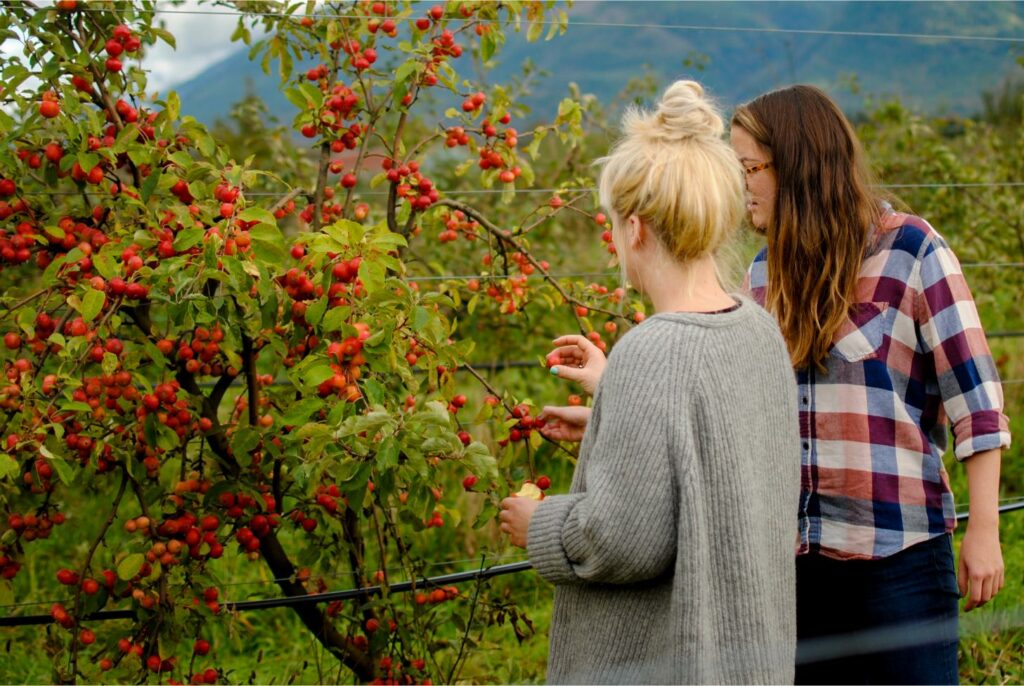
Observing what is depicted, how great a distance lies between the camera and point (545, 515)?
4.11 feet

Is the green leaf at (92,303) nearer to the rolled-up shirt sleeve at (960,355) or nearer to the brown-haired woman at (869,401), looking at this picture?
the brown-haired woman at (869,401)

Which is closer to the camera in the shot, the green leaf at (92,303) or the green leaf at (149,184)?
the green leaf at (92,303)

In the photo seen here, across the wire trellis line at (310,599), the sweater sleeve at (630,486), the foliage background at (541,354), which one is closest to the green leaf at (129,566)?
the wire trellis line at (310,599)

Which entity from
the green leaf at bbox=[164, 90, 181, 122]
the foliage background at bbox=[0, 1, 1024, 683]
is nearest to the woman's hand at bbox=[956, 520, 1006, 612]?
the foliage background at bbox=[0, 1, 1024, 683]

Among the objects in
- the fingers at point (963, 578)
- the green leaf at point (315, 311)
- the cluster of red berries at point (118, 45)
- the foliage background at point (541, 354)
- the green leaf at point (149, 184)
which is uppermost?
the cluster of red berries at point (118, 45)

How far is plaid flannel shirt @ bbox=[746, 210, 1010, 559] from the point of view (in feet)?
4.97

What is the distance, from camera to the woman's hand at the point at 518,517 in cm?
→ 131

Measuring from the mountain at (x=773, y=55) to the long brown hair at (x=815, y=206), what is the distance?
3281 millimetres

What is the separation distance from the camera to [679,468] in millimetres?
1142

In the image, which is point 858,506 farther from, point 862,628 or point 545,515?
point 545,515

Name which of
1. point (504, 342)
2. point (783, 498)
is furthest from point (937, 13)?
point (783, 498)

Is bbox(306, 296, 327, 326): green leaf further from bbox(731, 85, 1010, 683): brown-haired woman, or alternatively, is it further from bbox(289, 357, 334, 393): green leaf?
bbox(731, 85, 1010, 683): brown-haired woman

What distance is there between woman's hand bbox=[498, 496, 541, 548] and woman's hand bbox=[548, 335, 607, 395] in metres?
0.21

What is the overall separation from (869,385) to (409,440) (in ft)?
2.29
